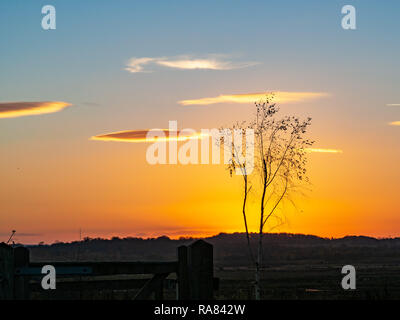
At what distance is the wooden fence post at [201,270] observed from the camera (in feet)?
32.4

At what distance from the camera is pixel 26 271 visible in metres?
10.0

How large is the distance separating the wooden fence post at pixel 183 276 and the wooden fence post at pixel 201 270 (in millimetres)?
83

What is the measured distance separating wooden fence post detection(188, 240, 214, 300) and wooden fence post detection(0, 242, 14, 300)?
2.40m

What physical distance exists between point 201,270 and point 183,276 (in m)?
Result: 0.28

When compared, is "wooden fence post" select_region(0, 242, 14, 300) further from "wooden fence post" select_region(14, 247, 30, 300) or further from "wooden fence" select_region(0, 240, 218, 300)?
"wooden fence post" select_region(14, 247, 30, 300)

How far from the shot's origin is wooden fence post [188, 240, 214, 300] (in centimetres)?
988

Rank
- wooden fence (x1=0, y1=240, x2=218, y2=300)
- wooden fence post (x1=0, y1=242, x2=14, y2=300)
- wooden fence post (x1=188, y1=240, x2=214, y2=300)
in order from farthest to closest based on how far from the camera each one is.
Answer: wooden fence post (x1=188, y1=240, x2=214, y2=300)
wooden fence (x1=0, y1=240, x2=218, y2=300)
wooden fence post (x1=0, y1=242, x2=14, y2=300)

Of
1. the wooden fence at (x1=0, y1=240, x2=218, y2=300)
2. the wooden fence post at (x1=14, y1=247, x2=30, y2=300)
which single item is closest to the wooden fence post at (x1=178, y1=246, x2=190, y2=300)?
the wooden fence at (x1=0, y1=240, x2=218, y2=300)

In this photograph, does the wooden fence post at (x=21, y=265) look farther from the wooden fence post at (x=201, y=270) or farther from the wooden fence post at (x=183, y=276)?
the wooden fence post at (x=201, y=270)

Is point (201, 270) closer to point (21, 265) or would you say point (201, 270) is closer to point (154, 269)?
point (154, 269)

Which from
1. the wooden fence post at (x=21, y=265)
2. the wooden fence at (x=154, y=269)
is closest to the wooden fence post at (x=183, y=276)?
the wooden fence at (x=154, y=269)
